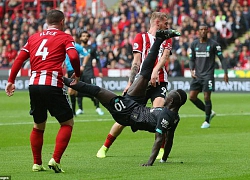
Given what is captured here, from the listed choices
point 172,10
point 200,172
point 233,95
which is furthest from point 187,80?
point 200,172

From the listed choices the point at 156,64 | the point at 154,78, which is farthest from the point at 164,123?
the point at 156,64

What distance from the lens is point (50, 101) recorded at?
374 inches

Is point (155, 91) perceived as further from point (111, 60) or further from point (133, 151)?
point (111, 60)

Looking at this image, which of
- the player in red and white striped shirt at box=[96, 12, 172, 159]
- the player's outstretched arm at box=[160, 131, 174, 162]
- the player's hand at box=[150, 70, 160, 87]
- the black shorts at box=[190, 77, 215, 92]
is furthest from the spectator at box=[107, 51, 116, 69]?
→ the player's outstretched arm at box=[160, 131, 174, 162]

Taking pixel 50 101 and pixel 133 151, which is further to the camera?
pixel 133 151

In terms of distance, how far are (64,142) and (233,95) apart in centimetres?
2083

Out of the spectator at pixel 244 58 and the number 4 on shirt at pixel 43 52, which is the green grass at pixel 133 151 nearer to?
the number 4 on shirt at pixel 43 52

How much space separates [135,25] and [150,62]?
27345 millimetres

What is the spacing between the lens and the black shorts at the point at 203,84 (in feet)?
55.9

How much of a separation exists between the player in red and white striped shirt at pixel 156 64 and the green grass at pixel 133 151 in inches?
15.2

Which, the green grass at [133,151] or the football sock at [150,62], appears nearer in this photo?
the green grass at [133,151]

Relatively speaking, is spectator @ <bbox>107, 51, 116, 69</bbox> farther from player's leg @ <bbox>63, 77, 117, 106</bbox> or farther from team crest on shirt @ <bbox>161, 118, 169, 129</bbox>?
team crest on shirt @ <bbox>161, 118, 169, 129</bbox>

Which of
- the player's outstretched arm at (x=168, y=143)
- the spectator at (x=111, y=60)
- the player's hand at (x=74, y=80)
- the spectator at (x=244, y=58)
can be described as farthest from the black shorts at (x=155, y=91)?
the spectator at (x=111, y=60)

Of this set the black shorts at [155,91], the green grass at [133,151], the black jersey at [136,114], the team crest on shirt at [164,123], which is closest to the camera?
the green grass at [133,151]
